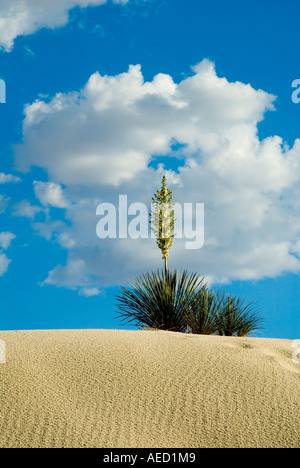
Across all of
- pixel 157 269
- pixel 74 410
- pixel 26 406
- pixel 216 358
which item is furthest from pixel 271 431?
pixel 157 269

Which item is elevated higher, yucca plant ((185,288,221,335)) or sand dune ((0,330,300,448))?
yucca plant ((185,288,221,335))

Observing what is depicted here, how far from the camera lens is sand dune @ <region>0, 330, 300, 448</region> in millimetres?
3971

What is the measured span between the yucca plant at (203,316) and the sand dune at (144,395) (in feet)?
12.5

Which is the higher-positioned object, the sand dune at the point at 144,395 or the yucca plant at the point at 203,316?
the yucca plant at the point at 203,316

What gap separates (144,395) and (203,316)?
5.30m

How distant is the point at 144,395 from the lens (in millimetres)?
4473

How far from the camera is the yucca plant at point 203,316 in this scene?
966 centimetres

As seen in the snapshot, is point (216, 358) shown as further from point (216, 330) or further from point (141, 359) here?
point (216, 330)

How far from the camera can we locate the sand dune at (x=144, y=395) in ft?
13.0

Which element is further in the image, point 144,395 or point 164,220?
point 164,220

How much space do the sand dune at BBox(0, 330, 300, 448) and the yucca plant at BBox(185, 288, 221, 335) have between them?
3.82 meters

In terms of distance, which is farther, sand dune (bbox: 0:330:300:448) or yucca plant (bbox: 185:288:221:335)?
yucca plant (bbox: 185:288:221:335)

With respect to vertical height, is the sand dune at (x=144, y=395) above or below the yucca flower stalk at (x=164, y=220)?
below

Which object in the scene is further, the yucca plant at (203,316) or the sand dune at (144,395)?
the yucca plant at (203,316)
